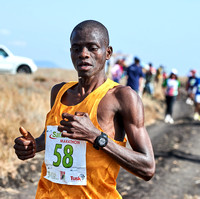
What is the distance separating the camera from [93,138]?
6.31ft

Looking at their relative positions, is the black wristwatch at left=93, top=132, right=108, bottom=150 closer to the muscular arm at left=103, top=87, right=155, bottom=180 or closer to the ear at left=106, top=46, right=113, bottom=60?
the muscular arm at left=103, top=87, right=155, bottom=180

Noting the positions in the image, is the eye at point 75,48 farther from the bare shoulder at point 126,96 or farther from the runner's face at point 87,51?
the bare shoulder at point 126,96

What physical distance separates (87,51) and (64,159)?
25.1 inches

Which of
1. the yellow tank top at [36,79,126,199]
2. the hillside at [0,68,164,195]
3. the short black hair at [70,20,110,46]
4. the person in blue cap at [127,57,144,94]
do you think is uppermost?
the short black hair at [70,20,110,46]

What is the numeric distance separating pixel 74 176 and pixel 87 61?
2.17 feet

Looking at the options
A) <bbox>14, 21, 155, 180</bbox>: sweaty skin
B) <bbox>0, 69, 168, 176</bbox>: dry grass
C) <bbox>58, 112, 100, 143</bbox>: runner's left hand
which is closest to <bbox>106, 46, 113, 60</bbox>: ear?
<bbox>14, 21, 155, 180</bbox>: sweaty skin

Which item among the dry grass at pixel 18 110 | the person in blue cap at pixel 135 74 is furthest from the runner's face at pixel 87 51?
the person in blue cap at pixel 135 74

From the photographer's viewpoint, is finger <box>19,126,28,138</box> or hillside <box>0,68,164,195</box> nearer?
finger <box>19,126,28,138</box>

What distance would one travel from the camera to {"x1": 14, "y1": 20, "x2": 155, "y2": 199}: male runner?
6.52ft

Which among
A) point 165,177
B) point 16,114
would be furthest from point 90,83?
point 16,114

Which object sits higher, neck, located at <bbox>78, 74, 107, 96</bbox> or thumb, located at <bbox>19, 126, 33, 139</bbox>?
neck, located at <bbox>78, 74, 107, 96</bbox>

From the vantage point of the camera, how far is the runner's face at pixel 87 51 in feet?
7.09

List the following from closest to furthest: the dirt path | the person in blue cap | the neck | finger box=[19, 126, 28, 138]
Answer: finger box=[19, 126, 28, 138] < the neck < the dirt path < the person in blue cap

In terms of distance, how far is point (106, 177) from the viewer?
6.79 feet
